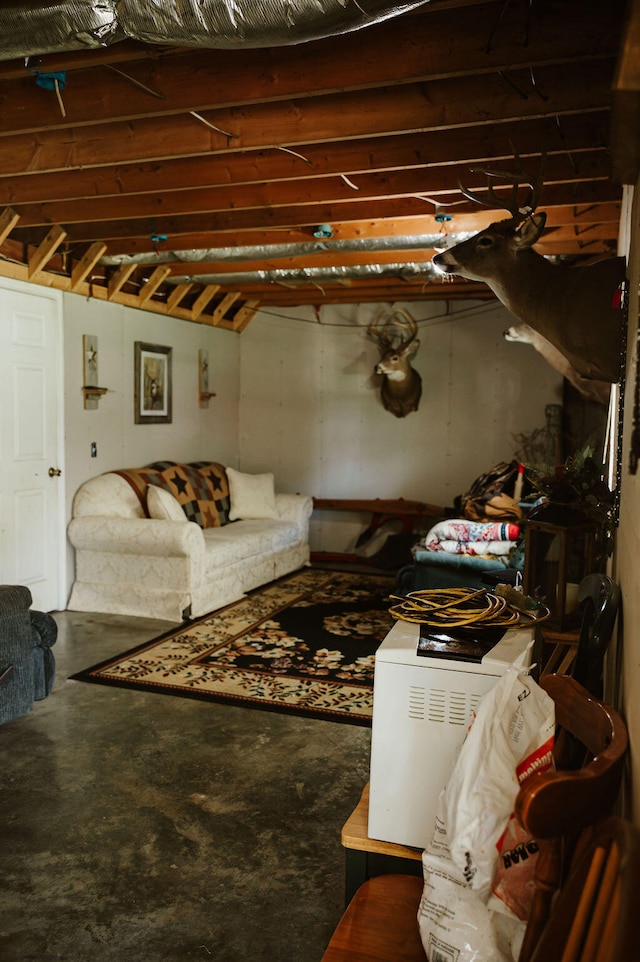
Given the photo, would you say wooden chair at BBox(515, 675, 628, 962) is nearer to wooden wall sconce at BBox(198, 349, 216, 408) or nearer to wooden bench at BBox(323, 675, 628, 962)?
wooden bench at BBox(323, 675, 628, 962)

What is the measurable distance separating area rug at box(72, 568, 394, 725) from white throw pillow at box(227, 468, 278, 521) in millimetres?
1170

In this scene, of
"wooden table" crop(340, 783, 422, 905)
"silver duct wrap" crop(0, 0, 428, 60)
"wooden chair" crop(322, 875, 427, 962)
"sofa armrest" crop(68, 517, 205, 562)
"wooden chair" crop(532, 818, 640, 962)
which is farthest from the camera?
"sofa armrest" crop(68, 517, 205, 562)

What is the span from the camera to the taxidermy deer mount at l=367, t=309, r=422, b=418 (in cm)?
755

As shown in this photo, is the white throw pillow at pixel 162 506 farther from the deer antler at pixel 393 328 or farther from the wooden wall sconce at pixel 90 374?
the deer antler at pixel 393 328

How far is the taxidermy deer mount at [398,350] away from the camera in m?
7.55

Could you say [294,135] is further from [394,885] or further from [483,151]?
[394,885]

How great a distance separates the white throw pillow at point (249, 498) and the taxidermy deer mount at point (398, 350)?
1590mm

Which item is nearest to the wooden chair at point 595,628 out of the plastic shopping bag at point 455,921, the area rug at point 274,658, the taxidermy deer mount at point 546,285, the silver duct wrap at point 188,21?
the plastic shopping bag at point 455,921

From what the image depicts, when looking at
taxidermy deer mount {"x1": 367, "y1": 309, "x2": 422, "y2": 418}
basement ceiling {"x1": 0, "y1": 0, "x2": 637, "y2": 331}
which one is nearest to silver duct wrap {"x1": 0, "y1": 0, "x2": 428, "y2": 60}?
basement ceiling {"x1": 0, "y1": 0, "x2": 637, "y2": 331}

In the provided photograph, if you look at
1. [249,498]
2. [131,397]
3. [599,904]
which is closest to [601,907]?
[599,904]

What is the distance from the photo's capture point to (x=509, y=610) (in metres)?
2.01

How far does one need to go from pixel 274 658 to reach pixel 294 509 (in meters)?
2.84

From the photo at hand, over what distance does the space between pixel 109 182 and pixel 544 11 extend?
2468 mm

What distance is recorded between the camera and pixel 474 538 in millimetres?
4926
